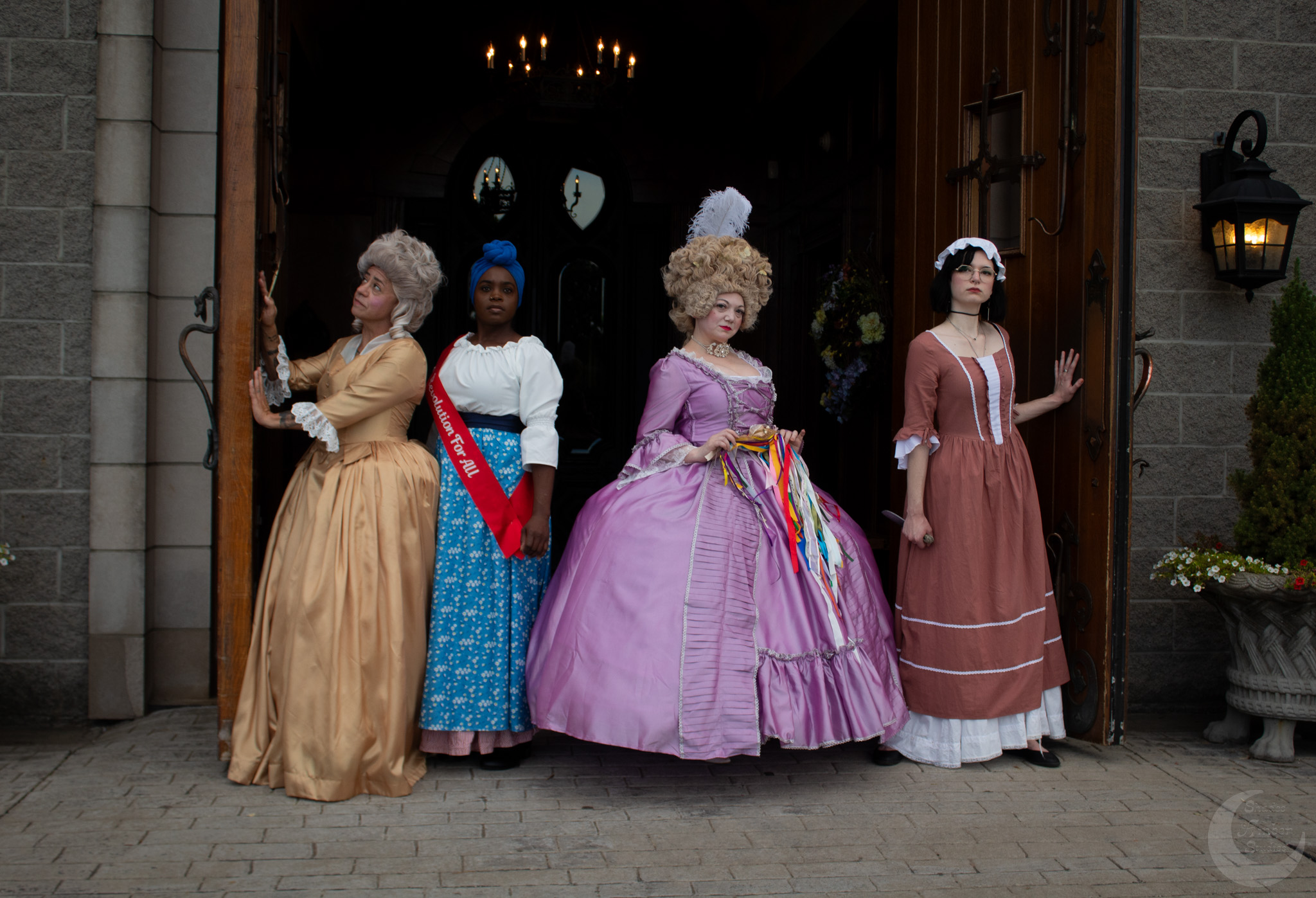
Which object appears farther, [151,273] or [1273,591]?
[151,273]

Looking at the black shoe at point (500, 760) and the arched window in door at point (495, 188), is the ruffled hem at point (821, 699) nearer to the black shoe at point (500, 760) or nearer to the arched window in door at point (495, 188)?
the black shoe at point (500, 760)

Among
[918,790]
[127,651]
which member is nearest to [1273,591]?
[918,790]

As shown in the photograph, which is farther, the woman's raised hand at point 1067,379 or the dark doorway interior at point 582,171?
the dark doorway interior at point 582,171

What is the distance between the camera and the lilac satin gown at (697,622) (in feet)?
10.3

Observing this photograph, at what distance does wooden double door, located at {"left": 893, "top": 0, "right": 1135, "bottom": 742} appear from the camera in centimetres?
346

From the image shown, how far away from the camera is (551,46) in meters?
6.64

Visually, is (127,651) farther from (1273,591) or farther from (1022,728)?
(1273,591)

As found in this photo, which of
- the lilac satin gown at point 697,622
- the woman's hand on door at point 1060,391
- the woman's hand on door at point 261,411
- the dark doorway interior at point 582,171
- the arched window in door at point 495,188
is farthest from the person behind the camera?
the arched window in door at point 495,188

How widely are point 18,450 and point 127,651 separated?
2.83 ft

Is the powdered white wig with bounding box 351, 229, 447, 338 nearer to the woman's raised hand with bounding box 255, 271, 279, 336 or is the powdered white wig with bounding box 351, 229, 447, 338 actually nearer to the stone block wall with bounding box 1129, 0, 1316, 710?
the woman's raised hand with bounding box 255, 271, 279, 336

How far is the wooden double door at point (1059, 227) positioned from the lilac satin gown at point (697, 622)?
71cm

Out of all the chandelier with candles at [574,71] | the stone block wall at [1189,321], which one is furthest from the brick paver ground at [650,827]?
the chandelier with candles at [574,71]

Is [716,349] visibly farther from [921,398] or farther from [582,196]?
[582,196]

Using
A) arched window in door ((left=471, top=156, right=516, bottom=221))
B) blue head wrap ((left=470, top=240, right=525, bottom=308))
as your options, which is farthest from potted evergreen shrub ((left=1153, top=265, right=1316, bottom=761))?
arched window in door ((left=471, top=156, right=516, bottom=221))
